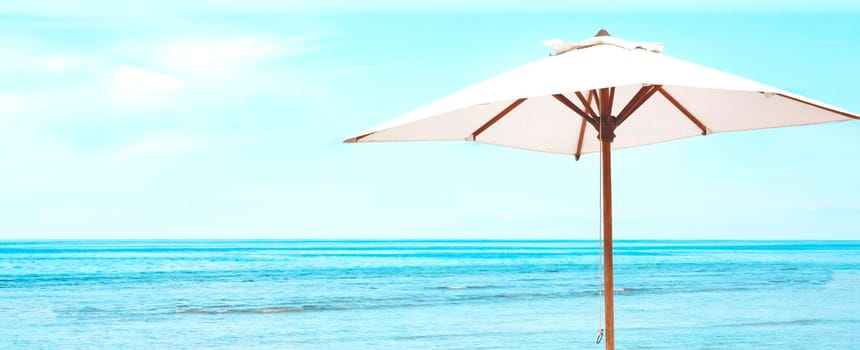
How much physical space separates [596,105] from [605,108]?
513 mm

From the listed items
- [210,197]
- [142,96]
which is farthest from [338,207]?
[142,96]

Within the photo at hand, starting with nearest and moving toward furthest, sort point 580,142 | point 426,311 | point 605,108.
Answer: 1. point 605,108
2. point 580,142
3. point 426,311

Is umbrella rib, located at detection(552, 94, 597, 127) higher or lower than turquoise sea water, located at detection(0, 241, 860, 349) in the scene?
higher

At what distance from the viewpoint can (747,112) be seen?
431 cm

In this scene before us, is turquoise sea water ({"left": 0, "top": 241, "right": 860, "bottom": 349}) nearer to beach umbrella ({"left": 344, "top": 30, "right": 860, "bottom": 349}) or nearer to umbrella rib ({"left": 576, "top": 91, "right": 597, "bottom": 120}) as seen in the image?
beach umbrella ({"left": 344, "top": 30, "right": 860, "bottom": 349})

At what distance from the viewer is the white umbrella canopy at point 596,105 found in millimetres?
3295

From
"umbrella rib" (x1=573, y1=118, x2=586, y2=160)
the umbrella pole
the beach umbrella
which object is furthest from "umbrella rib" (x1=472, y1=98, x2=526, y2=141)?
the umbrella pole

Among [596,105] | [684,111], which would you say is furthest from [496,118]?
[684,111]

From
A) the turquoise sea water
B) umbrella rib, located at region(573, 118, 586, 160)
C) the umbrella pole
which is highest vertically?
umbrella rib, located at region(573, 118, 586, 160)

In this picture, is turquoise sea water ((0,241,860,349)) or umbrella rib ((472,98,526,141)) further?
turquoise sea water ((0,241,860,349))

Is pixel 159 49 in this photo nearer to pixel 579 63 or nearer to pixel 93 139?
pixel 93 139

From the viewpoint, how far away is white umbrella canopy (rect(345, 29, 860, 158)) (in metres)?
3.29

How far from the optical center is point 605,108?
405 cm

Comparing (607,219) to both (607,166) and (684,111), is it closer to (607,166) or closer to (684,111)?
(607,166)
